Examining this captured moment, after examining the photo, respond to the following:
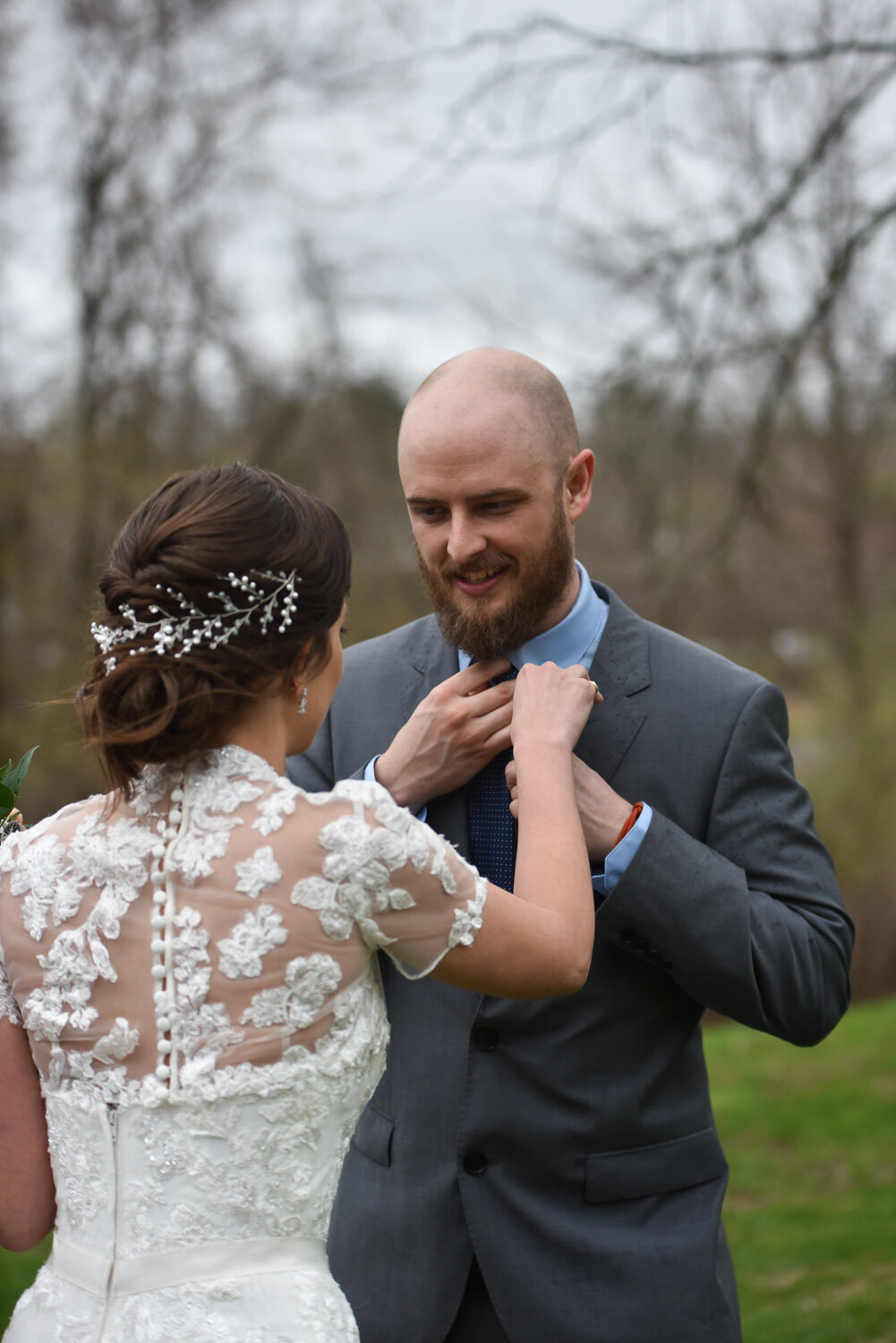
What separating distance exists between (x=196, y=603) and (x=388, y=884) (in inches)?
18.6

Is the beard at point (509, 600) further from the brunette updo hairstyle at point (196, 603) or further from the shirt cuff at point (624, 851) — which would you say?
the brunette updo hairstyle at point (196, 603)

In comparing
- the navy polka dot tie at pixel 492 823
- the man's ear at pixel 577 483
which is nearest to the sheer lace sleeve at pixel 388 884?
the navy polka dot tie at pixel 492 823

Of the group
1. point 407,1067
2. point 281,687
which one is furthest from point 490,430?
point 407,1067

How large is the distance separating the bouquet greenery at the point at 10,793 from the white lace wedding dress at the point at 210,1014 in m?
0.33

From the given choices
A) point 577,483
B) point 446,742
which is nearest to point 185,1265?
point 446,742

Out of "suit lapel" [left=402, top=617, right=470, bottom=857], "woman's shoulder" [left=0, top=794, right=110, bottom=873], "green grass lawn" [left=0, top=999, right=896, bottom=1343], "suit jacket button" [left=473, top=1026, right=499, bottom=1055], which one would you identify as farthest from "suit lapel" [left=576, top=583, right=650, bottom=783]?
"green grass lawn" [left=0, top=999, right=896, bottom=1343]

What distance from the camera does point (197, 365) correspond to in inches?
374

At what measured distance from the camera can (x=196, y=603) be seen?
1682 mm

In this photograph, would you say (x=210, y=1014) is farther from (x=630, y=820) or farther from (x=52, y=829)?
(x=630, y=820)

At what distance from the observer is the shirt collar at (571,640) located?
2.53m

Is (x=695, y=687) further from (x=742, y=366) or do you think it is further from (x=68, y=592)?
(x=68, y=592)

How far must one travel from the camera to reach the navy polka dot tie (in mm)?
2402

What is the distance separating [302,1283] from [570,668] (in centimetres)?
109

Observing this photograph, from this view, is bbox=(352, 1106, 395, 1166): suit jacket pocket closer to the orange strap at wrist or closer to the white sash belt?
the white sash belt
